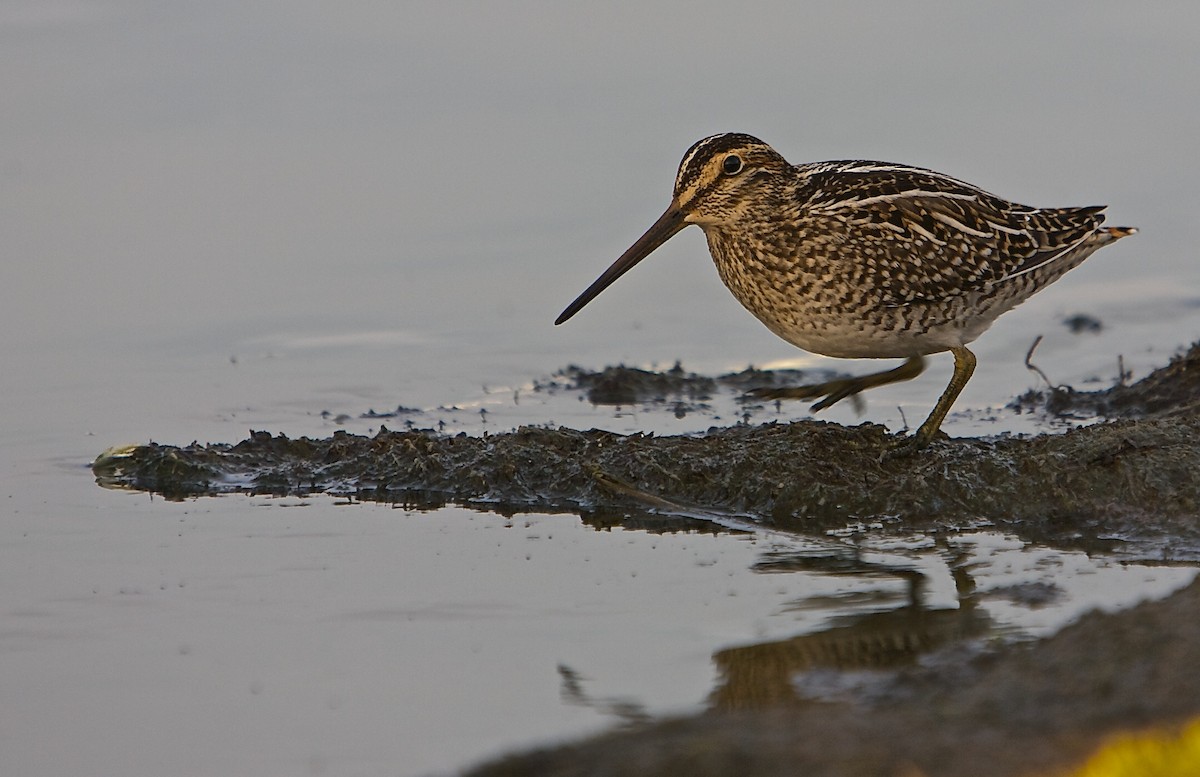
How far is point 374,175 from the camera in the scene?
448 inches

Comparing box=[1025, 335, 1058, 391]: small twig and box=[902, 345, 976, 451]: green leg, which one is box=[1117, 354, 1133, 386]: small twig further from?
box=[902, 345, 976, 451]: green leg

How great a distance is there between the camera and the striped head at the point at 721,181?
780 cm

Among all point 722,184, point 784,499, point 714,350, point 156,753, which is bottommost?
point 156,753

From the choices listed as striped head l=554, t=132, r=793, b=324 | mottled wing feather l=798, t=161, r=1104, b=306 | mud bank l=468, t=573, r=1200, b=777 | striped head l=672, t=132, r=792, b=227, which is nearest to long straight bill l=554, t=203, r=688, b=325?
striped head l=554, t=132, r=793, b=324

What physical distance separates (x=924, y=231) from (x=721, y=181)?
988 millimetres

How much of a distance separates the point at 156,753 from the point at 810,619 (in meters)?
2.16

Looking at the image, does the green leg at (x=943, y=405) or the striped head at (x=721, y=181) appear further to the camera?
the striped head at (x=721, y=181)

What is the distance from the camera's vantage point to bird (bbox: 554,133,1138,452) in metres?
7.32

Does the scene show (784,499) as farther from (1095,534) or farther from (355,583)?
(355,583)

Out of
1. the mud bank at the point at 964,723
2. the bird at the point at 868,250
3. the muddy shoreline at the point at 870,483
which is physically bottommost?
the mud bank at the point at 964,723

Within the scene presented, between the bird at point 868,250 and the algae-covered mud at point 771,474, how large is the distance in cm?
34

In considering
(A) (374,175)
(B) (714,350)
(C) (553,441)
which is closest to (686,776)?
(C) (553,441)

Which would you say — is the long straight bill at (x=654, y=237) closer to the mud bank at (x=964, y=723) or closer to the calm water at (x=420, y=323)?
the calm water at (x=420, y=323)

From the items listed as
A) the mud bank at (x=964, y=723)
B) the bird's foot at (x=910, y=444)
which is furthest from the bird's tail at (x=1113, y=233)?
the mud bank at (x=964, y=723)
